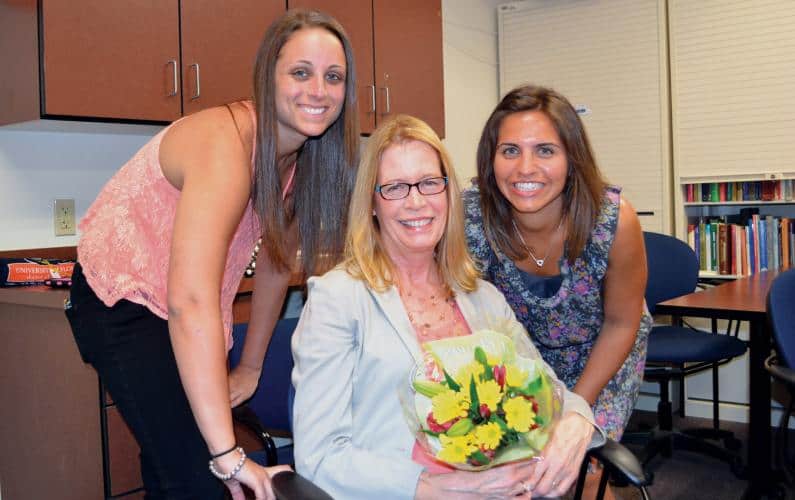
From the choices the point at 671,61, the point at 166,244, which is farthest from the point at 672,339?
the point at 166,244

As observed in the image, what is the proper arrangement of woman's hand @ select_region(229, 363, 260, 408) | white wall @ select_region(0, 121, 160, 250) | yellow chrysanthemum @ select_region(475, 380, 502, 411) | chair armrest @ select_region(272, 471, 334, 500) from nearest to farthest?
yellow chrysanthemum @ select_region(475, 380, 502, 411) → chair armrest @ select_region(272, 471, 334, 500) → woman's hand @ select_region(229, 363, 260, 408) → white wall @ select_region(0, 121, 160, 250)

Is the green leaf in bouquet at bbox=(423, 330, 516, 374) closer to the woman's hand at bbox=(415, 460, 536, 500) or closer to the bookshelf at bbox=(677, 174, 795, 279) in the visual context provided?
the woman's hand at bbox=(415, 460, 536, 500)

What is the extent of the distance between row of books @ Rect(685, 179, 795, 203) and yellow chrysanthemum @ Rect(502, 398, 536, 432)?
3496 millimetres

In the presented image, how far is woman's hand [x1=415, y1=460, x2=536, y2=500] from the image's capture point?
4.44ft

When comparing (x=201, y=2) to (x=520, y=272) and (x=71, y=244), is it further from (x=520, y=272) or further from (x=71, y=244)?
(x=520, y=272)

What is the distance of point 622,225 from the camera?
1917 mm

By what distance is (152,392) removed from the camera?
1472 mm

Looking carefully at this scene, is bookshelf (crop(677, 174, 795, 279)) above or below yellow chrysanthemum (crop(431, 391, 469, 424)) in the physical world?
above

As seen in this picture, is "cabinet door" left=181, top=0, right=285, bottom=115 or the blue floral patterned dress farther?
"cabinet door" left=181, top=0, right=285, bottom=115

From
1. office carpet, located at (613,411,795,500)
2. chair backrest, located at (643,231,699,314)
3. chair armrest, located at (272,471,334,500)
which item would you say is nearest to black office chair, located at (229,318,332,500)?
chair armrest, located at (272,471,334,500)

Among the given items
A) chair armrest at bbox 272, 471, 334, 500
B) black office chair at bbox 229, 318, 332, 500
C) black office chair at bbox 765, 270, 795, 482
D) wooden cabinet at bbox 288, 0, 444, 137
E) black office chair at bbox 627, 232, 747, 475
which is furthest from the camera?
wooden cabinet at bbox 288, 0, 444, 137

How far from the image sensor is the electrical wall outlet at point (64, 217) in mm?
2824

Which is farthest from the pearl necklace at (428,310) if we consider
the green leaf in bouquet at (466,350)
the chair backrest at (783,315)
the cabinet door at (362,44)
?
the cabinet door at (362,44)

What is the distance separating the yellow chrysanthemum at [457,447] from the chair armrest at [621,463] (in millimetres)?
355
